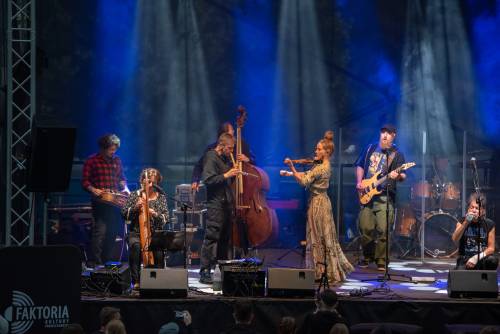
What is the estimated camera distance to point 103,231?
12.7 m

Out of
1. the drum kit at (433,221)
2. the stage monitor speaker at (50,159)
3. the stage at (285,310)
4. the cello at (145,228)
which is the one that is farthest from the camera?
the drum kit at (433,221)

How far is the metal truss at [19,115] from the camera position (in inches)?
424

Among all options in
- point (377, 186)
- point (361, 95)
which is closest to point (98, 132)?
point (361, 95)

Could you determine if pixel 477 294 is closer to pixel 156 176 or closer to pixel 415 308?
pixel 415 308

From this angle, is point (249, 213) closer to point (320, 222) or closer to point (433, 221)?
point (320, 222)

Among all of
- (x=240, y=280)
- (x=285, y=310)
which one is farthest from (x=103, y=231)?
(x=285, y=310)

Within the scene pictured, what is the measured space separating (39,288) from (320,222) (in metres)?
3.91

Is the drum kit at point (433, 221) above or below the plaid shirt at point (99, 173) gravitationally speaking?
below

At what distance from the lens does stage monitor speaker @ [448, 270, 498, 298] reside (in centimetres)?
1008

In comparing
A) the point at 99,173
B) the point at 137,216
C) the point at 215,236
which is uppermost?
the point at 99,173

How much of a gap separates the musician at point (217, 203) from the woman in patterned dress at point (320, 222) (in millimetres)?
896

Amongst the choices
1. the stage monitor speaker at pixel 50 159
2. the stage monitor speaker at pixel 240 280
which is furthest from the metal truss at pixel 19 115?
the stage monitor speaker at pixel 240 280

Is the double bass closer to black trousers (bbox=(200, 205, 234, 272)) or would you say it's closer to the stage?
black trousers (bbox=(200, 205, 234, 272))

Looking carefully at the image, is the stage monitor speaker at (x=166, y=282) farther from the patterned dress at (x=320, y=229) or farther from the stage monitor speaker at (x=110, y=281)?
the patterned dress at (x=320, y=229)
